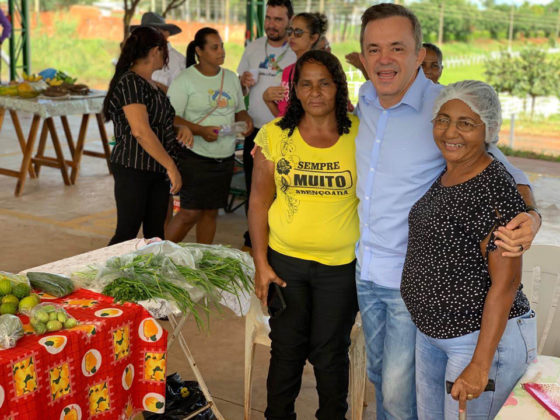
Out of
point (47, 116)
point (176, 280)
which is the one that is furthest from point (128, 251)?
point (47, 116)

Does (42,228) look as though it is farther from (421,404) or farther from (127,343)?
(421,404)

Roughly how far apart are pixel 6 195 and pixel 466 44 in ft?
36.9

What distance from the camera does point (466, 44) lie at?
16047 mm

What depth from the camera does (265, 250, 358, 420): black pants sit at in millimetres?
2854

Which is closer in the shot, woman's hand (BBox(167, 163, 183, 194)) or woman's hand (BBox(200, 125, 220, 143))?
woman's hand (BBox(167, 163, 183, 194))

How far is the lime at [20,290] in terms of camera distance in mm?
2633

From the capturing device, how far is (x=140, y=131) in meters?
4.19

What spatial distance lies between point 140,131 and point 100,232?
266 centimetres

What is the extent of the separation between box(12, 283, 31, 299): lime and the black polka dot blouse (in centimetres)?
136

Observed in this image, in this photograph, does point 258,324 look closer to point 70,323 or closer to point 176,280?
point 176,280

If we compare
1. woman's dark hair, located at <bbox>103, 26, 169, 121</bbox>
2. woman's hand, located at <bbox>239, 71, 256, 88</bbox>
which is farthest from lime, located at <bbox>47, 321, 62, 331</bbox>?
woman's hand, located at <bbox>239, 71, 256, 88</bbox>

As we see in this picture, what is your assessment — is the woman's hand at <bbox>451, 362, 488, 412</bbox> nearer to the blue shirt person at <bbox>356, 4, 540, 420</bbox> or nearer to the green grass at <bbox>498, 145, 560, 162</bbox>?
the blue shirt person at <bbox>356, 4, 540, 420</bbox>

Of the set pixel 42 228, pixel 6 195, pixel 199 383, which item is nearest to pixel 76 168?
pixel 6 195

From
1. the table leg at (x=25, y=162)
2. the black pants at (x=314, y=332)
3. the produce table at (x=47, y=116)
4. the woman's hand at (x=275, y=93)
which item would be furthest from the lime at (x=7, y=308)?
the table leg at (x=25, y=162)
